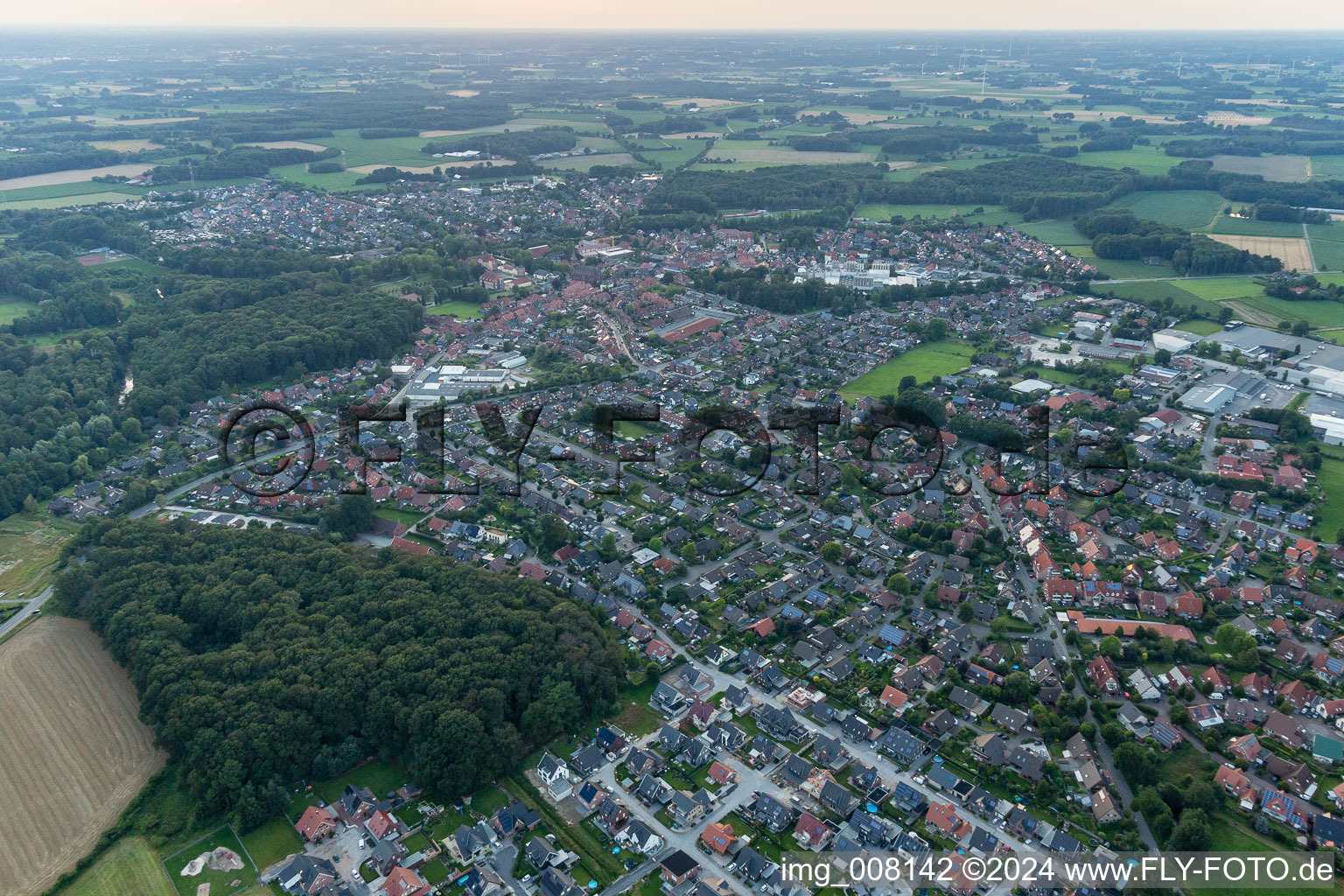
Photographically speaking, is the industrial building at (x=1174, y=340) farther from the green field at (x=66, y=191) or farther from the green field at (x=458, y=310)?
the green field at (x=66, y=191)

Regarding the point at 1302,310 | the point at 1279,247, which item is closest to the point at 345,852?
the point at 1302,310

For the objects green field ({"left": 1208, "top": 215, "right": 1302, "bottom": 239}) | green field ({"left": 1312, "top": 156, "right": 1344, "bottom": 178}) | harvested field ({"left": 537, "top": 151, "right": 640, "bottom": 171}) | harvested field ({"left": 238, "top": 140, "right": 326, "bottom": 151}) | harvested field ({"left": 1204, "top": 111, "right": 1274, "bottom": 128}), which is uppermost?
harvested field ({"left": 1204, "top": 111, "right": 1274, "bottom": 128})

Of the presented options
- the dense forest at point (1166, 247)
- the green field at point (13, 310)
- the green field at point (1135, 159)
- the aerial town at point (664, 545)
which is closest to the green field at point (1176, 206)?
the aerial town at point (664, 545)

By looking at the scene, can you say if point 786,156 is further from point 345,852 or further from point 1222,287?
point 345,852

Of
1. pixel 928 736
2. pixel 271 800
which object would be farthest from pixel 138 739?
pixel 928 736

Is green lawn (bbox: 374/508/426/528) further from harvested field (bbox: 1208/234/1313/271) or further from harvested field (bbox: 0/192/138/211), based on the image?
harvested field (bbox: 0/192/138/211)

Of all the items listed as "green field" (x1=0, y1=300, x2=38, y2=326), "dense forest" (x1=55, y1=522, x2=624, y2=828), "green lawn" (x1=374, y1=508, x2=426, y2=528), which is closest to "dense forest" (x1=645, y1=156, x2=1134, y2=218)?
"green field" (x1=0, y1=300, x2=38, y2=326)
